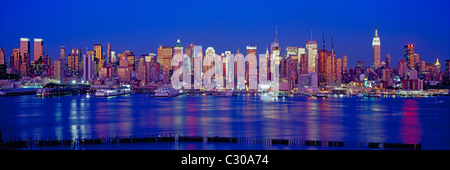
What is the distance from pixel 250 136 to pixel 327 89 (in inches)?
4375

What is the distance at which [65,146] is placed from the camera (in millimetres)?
20078

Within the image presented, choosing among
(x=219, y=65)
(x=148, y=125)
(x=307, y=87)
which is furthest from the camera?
(x=219, y=65)

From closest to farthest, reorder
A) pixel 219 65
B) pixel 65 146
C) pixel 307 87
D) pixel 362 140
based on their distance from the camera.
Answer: pixel 65 146, pixel 362 140, pixel 307 87, pixel 219 65

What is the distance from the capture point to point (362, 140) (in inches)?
920
